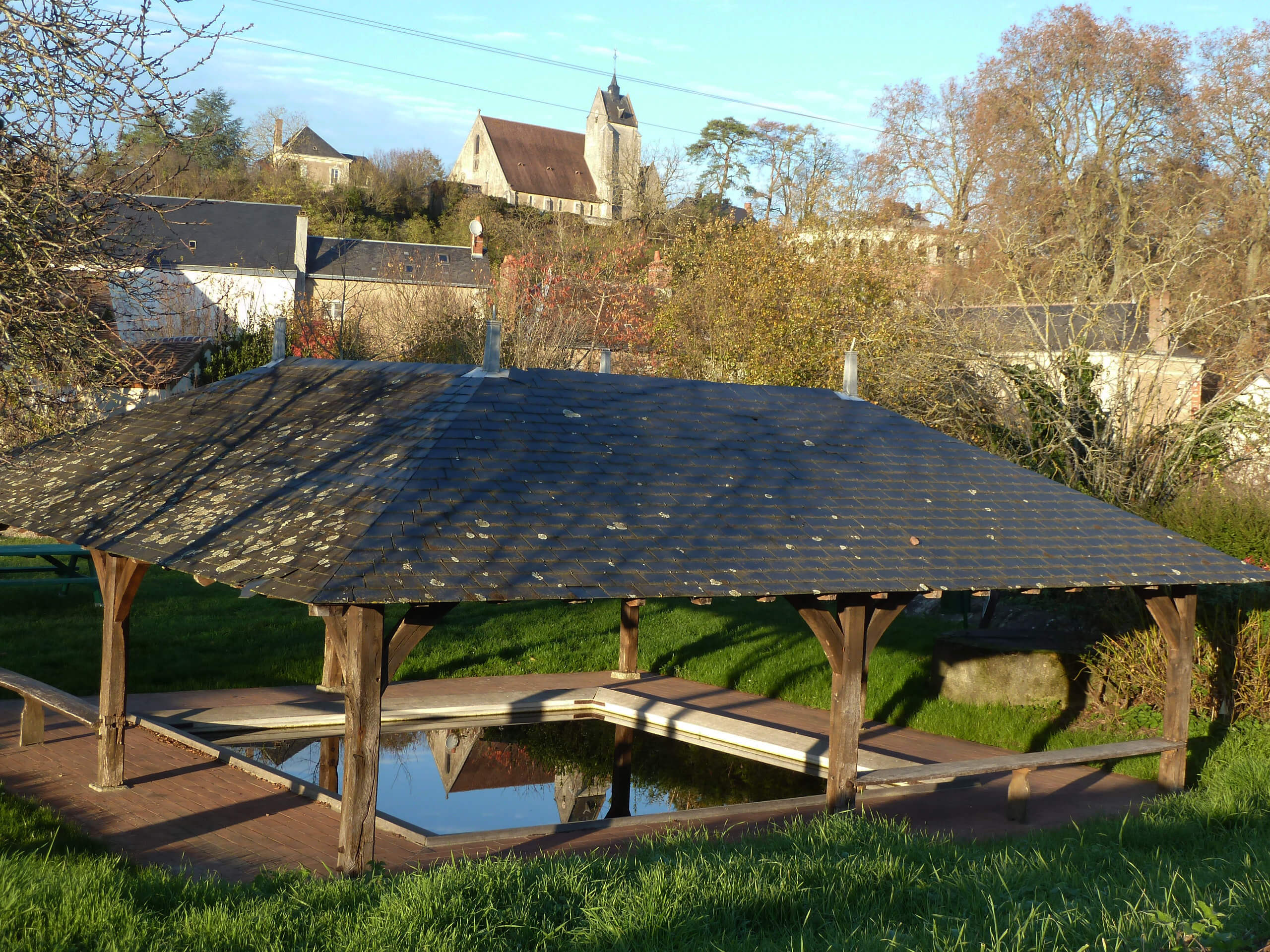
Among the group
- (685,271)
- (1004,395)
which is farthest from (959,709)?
(685,271)

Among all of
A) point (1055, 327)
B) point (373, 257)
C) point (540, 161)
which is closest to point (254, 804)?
point (1055, 327)

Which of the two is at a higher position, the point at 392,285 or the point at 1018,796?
the point at 392,285

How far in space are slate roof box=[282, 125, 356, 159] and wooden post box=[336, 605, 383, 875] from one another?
212 feet

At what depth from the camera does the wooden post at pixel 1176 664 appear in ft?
33.9

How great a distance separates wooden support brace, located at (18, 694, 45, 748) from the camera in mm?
9797

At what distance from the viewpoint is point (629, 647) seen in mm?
14812

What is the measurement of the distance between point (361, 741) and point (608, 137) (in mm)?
84519

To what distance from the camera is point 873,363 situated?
19859 mm

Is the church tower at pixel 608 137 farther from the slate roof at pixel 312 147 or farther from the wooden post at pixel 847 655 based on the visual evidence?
the wooden post at pixel 847 655

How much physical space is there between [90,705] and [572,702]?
5.15m

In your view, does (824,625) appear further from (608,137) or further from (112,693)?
(608,137)

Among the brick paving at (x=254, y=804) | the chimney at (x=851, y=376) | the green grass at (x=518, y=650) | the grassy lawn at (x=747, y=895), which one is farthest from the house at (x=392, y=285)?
the grassy lawn at (x=747, y=895)

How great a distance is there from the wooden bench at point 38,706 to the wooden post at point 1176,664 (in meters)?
9.22

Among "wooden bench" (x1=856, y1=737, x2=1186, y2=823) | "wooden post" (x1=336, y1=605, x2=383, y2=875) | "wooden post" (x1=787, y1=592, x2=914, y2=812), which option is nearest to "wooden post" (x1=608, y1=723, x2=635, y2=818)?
"wooden post" (x1=787, y1=592, x2=914, y2=812)
